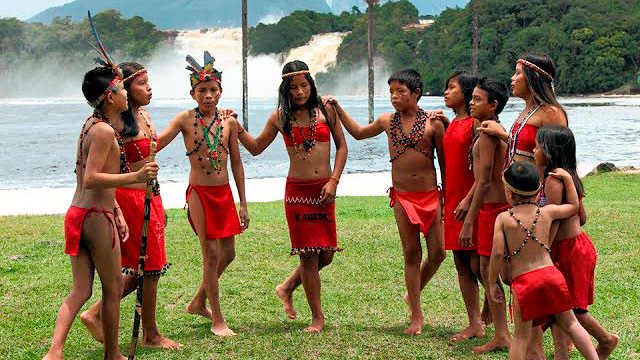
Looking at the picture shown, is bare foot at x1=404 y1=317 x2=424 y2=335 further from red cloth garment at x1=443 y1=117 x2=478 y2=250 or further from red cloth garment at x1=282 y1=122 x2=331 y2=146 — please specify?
red cloth garment at x1=282 y1=122 x2=331 y2=146

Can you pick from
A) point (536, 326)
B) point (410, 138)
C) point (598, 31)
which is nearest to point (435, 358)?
point (536, 326)

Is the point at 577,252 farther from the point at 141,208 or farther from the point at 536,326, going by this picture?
the point at 141,208

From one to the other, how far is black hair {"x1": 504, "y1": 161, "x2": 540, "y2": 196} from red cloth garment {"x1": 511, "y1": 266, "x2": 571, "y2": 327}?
45 cm

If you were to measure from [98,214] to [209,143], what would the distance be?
1358mm

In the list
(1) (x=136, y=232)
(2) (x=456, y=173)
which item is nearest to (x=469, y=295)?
(2) (x=456, y=173)

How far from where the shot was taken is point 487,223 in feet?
18.0

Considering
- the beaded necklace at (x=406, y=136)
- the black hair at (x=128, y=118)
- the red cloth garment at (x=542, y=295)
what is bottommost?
the red cloth garment at (x=542, y=295)

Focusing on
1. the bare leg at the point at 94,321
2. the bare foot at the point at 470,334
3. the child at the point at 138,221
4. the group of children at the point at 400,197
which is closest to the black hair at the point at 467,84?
the group of children at the point at 400,197

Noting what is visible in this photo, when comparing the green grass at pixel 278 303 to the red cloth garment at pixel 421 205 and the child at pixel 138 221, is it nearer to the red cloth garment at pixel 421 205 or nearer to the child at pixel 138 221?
the child at pixel 138 221

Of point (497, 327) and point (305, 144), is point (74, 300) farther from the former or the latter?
point (497, 327)

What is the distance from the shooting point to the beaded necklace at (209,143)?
241 inches

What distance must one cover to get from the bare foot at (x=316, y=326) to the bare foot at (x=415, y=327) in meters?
0.59

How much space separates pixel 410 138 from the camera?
6137 mm

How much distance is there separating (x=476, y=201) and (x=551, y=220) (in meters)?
0.78
